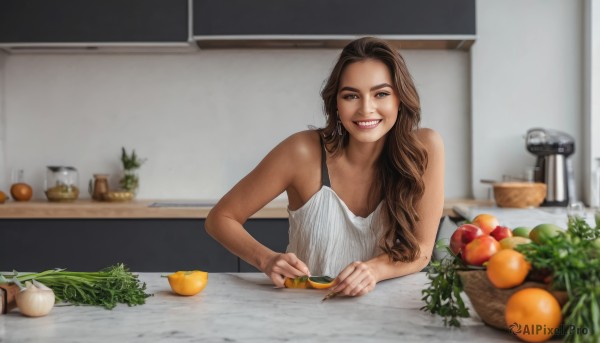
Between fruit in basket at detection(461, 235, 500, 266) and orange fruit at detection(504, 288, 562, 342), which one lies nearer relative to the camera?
orange fruit at detection(504, 288, 562, 342)

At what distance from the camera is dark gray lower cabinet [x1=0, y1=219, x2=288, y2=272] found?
11.8 ft

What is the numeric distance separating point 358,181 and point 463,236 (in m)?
0.84

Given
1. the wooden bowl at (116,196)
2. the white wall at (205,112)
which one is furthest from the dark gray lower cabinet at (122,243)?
the white wall at (205,112)

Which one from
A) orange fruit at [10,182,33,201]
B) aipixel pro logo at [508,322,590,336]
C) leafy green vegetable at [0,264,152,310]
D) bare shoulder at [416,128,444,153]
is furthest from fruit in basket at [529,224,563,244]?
orange fruit at [10,182,33,201]

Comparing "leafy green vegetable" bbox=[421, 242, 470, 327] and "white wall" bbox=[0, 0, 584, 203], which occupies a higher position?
"white wall" bbox=[0, 0, 584, 203]

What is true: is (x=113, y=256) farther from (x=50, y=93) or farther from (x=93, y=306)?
(x=93, y=306)

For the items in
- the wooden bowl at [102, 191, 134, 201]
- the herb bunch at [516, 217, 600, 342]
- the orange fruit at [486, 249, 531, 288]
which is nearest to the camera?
the herb bunch at [516, 217, 600, 342]

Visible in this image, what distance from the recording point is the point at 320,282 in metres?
1.71

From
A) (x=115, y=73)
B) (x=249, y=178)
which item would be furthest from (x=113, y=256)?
(x=249, y=178)

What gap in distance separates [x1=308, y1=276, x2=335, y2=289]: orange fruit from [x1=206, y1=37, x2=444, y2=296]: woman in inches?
7.9

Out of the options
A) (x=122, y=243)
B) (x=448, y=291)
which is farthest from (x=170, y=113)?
(x=448, y=291)

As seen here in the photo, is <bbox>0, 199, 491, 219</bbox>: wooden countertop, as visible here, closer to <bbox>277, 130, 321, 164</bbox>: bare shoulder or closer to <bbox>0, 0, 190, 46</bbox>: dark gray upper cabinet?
<bbox>0, 0, 190, 46</bbox>: dark gray upper cabinet

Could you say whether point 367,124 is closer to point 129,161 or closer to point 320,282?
point 320,282

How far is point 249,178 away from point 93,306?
2.65ft
